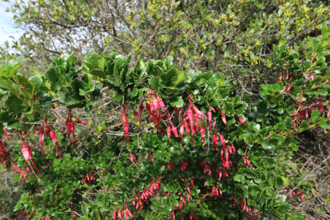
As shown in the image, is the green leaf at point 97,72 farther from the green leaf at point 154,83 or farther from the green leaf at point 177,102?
the green leaf at point 177,102

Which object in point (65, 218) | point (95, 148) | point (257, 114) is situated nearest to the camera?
point (257, 114)

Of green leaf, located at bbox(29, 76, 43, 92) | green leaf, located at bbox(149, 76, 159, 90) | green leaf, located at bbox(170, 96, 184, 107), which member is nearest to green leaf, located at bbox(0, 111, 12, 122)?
green leaf, located at bbox(29, 76, 43, 92)

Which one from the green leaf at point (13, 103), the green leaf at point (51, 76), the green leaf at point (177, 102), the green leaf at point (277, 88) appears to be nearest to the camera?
the green leaf at point (13, 103)

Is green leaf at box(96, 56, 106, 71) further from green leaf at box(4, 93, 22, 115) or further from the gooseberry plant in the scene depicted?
green leaf at box(4, 93, 22, 115)

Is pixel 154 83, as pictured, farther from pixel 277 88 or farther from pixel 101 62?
pixel 277 88

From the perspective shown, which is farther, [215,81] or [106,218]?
[106,218]

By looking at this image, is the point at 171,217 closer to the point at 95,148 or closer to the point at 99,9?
the point at 95,148

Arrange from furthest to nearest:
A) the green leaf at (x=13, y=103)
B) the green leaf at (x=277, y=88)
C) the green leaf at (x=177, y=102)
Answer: the green leaf at (x=277, y=88) < the green leaf at (x=177, y=102) < the green leaf at (x=13, y=103)

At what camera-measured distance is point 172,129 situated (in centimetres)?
134

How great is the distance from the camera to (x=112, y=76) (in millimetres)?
1117

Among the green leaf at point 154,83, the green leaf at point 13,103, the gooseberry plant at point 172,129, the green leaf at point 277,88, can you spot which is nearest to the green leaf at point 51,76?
the gooseberry plant at point 172,129

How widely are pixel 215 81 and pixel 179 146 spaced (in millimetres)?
1190

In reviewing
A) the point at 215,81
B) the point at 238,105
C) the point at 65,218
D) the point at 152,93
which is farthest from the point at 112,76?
the point at 65,218

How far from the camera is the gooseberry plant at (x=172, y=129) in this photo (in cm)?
109
